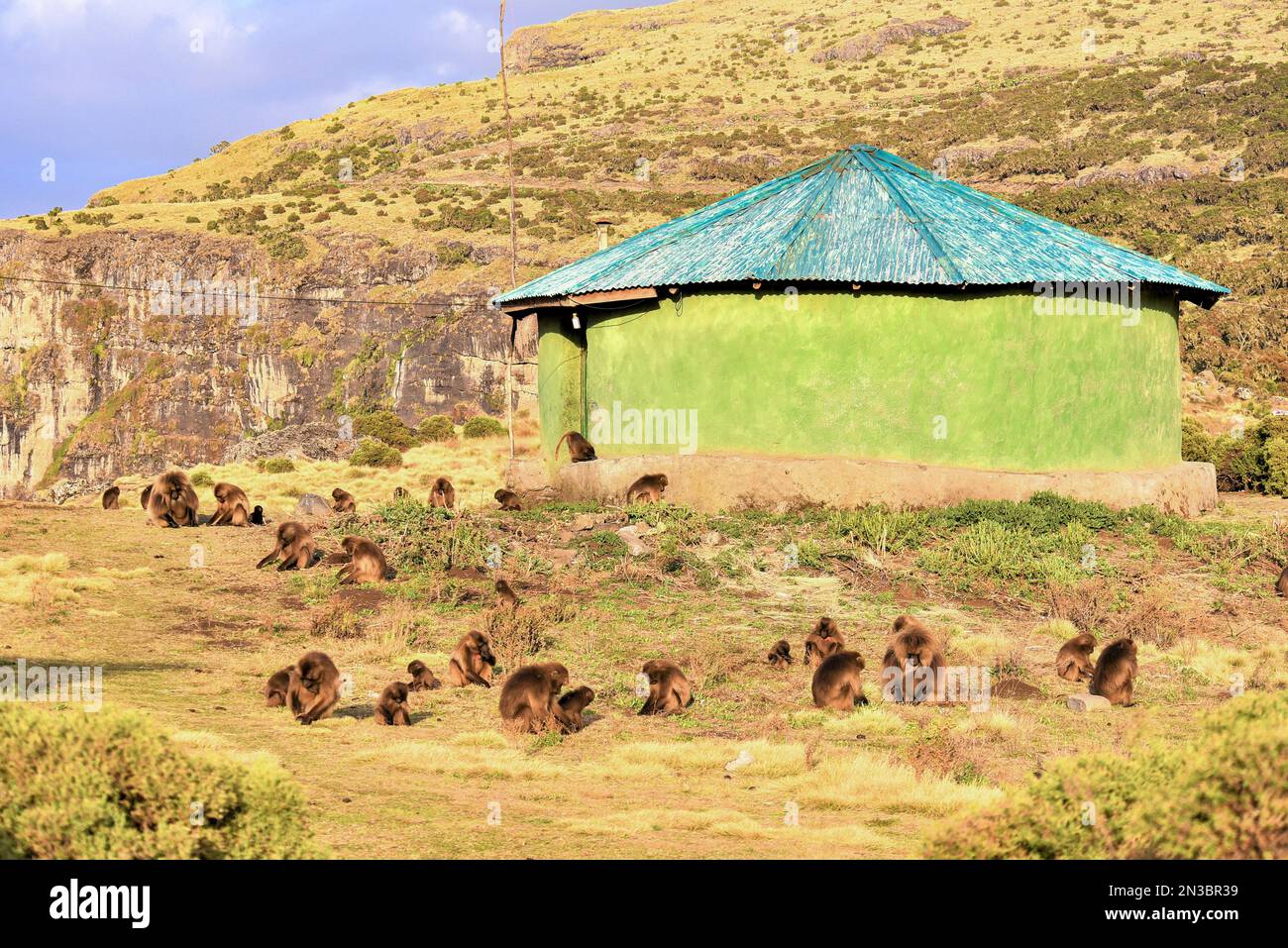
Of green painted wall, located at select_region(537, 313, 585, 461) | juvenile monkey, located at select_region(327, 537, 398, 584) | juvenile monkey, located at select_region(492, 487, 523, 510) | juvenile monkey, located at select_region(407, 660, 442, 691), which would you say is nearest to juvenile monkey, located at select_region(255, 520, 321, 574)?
juvenile monkey, located at select_region(327, 537, 398, 584)

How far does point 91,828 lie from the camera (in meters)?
5.82

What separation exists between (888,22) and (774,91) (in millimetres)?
21557

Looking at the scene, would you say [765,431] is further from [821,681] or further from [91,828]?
[91,828]

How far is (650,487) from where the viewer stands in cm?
1958

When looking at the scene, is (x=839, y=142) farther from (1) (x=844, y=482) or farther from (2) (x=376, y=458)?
(1) (x=844, y=482)

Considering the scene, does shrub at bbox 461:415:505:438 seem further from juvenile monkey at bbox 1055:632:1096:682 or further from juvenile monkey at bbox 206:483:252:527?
juvenile monkey at bbox 1055:632:1096:682

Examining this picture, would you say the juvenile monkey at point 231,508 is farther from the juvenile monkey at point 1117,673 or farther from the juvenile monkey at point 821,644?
the juvenile monkey at point 1117,673

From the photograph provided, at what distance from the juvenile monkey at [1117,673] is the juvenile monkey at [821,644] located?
97.7 inches

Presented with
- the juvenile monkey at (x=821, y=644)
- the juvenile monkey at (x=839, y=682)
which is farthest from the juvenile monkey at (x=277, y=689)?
the juvenile monkey at (x=821, y=644)

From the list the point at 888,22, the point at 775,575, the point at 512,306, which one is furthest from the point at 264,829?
the point at 888,22

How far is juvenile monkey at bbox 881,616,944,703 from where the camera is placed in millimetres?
12078

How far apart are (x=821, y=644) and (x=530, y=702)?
12.0 feet

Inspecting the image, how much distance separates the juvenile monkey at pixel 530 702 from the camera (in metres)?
10.7

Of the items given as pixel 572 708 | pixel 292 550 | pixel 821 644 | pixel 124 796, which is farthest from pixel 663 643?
pixel 124 796
